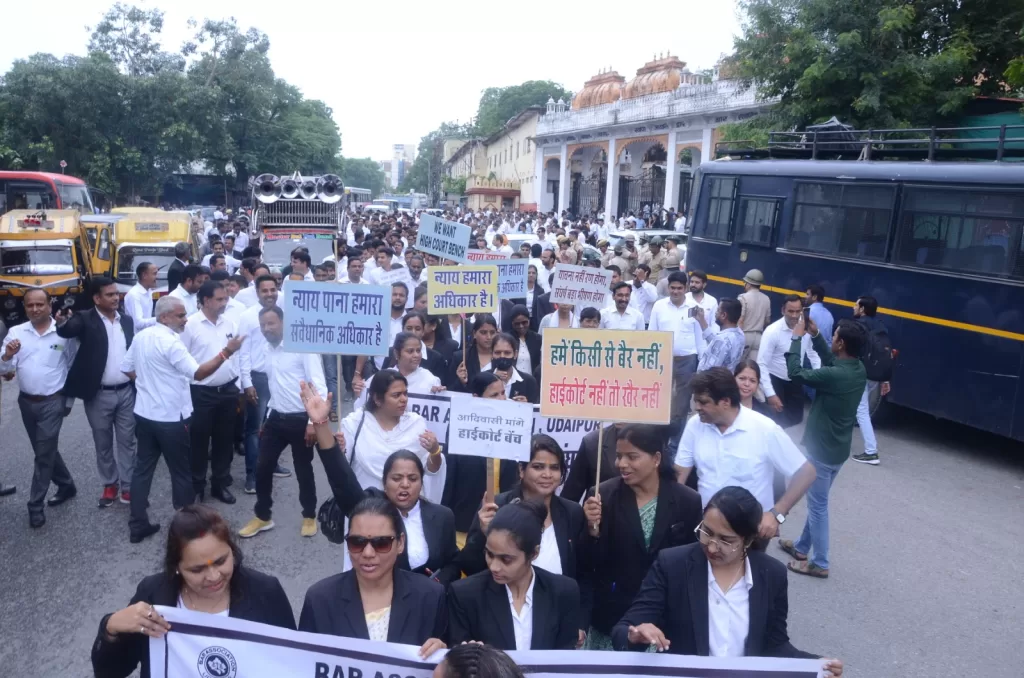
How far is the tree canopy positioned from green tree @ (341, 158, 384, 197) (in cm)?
7522

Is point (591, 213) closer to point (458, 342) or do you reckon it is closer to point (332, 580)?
point (458, 342)

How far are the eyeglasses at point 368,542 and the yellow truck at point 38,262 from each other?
13.7 meters

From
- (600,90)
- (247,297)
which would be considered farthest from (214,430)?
(600,90)

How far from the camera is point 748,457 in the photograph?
170 inches

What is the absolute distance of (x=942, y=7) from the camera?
55.8 feet

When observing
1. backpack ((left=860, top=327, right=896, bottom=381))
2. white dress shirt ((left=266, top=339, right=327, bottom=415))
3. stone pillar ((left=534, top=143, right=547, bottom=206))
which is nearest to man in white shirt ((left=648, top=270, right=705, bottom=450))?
backpack ((left=860, top=327, right=896, bottom=381))

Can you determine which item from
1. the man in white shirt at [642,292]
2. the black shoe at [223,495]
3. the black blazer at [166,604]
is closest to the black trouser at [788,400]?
the man in white shirt at [642,292]

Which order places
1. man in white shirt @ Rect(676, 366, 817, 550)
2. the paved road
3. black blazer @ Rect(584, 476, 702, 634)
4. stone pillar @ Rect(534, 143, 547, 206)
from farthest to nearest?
stone pillar @ Rect(534, 143, 547, 206) < the paved road < man in white shirt @ Rect(676, 366, 817, 550) < black blazer @ Rect(584, 476, 702, 634)

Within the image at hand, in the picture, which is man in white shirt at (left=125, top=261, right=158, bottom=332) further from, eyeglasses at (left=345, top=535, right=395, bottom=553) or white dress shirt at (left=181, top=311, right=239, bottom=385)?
eyeglasses at (left=345, top=535, right=395, bottom=553)

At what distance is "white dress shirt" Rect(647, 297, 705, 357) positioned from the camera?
851 centimetres

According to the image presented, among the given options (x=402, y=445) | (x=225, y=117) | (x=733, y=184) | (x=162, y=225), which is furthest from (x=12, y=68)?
(x=402, y=445)

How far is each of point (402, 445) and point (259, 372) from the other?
3434 mm

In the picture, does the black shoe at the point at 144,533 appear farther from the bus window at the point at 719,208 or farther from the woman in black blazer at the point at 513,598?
the bus window at the point at 719,208

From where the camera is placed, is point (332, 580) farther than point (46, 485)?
No
